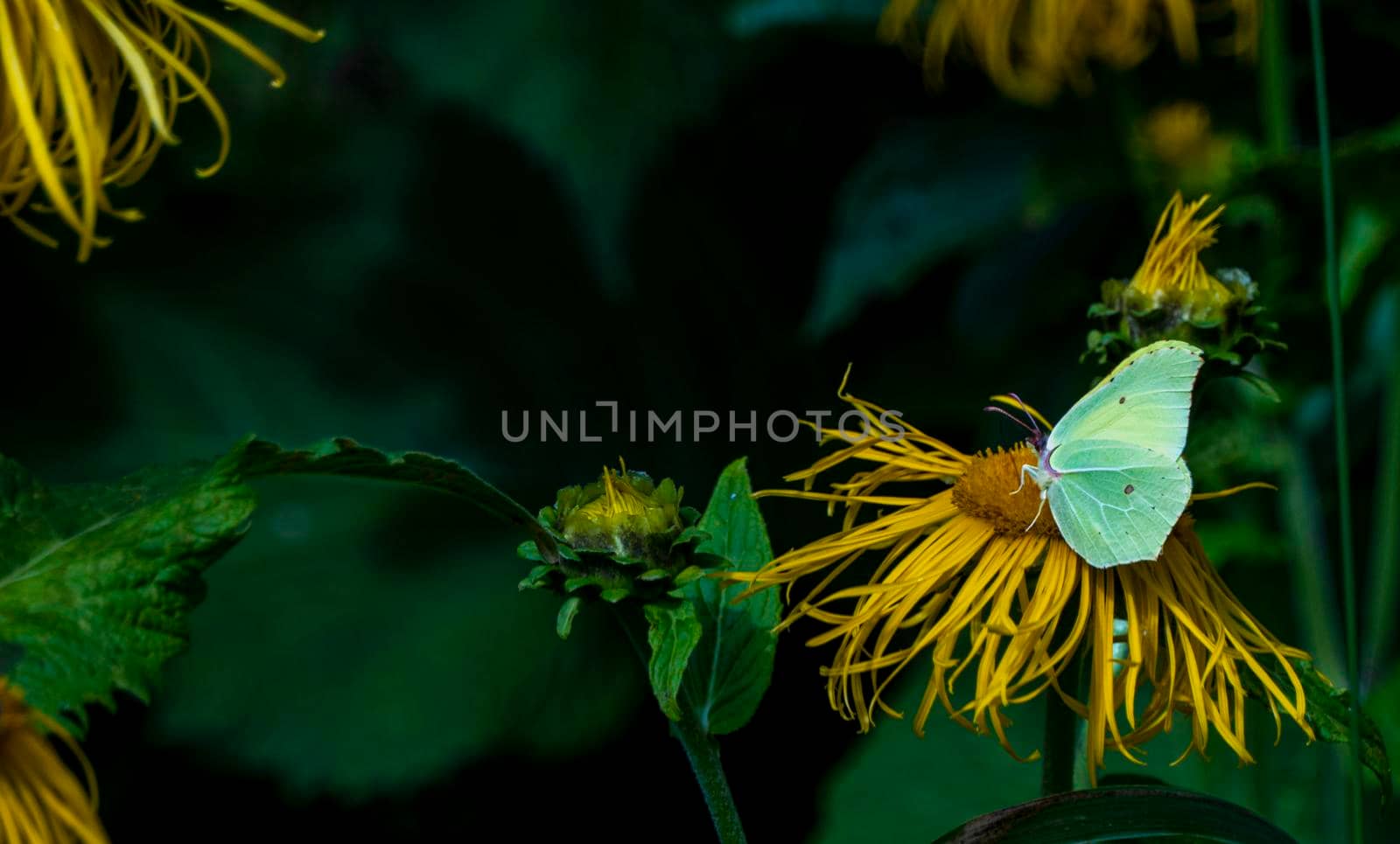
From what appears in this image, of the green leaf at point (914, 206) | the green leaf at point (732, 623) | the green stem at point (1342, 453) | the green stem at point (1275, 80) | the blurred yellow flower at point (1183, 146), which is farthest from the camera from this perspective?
the green leaf at point (914, 206)

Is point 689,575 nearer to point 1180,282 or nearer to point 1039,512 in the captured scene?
point 1039,512

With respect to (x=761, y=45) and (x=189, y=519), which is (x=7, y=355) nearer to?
(x=761, y=45)

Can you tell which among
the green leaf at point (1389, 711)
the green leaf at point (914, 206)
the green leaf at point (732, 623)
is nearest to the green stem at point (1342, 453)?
the green leaf at point (732, 623)

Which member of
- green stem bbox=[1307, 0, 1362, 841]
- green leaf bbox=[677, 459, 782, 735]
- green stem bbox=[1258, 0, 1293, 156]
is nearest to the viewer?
green stem bbox=[1307, 0, 1362, 841]

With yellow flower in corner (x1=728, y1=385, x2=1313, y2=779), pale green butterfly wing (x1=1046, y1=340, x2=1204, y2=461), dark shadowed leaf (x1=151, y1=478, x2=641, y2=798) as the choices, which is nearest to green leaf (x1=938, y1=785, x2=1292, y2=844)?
yellow flower in corner (x1=728, y1=385, x2=1313, y2=779)

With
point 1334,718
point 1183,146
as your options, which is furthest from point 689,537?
point 1183,146

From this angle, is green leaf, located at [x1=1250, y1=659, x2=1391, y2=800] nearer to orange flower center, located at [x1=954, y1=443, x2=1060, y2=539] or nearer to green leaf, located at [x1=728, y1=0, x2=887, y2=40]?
orange flower center, located at [x1=954, y1=443, x2=1060, y2=539]

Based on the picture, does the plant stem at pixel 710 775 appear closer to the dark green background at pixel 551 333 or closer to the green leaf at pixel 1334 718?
the green leaf at pixel 1334 718
